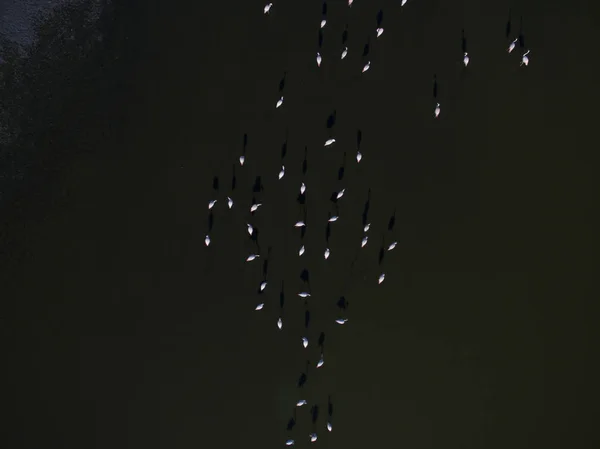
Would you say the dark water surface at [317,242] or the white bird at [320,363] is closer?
the dark water surface at [317,242]

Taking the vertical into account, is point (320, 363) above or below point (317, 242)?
below

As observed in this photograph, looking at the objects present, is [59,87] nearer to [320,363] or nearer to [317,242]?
[317,242]

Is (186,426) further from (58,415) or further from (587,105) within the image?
(587,105)

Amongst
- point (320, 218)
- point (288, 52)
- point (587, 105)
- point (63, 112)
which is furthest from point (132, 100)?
point (587, 105)

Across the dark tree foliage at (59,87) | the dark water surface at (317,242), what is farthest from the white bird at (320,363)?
the dark tree foliage at (59,87)

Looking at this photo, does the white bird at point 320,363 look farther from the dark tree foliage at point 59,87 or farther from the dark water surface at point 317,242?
the dark tree foliage at point 59,87

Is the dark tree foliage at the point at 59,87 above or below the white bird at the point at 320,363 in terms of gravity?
above

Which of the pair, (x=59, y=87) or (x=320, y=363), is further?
(x=320, y=363)

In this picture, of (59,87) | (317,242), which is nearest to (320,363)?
(317,242)

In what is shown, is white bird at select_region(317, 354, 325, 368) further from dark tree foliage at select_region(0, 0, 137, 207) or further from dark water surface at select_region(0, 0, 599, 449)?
dark tree foliage at select_region(0, 0, 137, 207)
